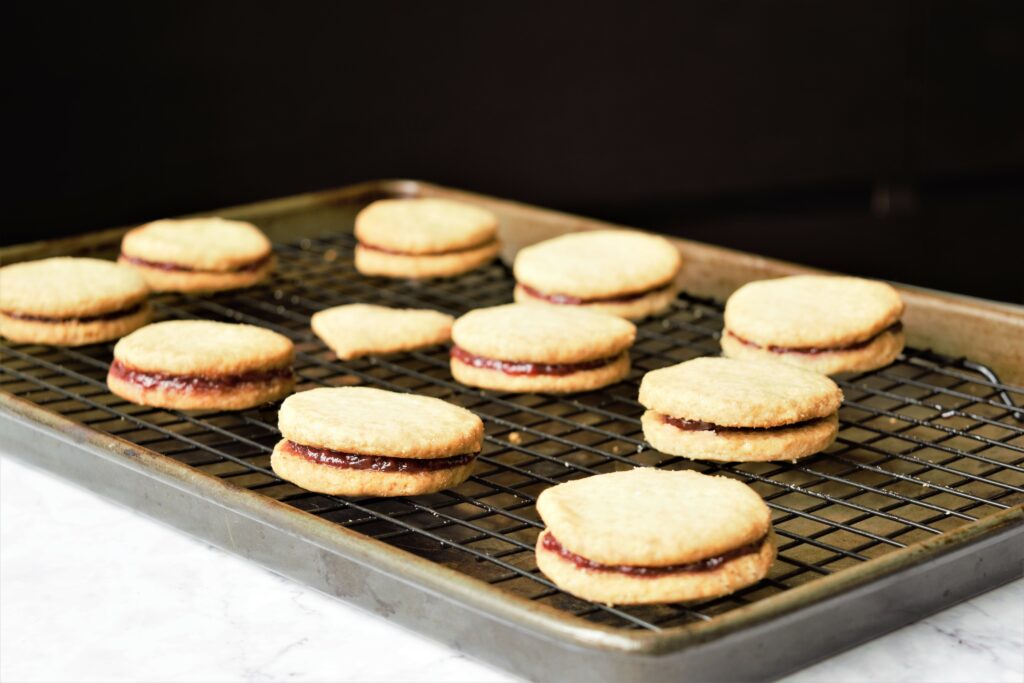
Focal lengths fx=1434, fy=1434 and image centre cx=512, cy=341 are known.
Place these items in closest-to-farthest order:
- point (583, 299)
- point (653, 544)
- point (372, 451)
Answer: point (653, 544)
point (372, 451)
point (583, 299)

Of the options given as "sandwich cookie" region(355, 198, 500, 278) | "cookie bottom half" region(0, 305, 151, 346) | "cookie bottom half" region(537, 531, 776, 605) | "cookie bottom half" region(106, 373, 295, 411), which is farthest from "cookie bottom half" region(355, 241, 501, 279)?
"cookie bottom half" region(537, 531, 776, 605)

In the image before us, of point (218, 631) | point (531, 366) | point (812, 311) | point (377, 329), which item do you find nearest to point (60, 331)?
point (377, 329)

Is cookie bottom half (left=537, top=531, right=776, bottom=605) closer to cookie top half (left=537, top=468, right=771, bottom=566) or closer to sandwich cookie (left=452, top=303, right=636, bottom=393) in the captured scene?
cookie top half (left=537, top=468, right=771, bottom=566)

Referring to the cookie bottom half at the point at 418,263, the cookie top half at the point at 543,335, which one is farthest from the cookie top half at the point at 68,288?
the cookie top half at the point at 543,335

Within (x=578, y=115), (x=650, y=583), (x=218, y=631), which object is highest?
(x=578, y=115)

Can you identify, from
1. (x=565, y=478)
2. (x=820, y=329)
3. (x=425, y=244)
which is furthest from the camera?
(x=425, y=244)

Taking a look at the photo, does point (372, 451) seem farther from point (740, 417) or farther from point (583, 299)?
point (583, 299)

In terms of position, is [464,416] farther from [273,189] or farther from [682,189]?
[682,189]
